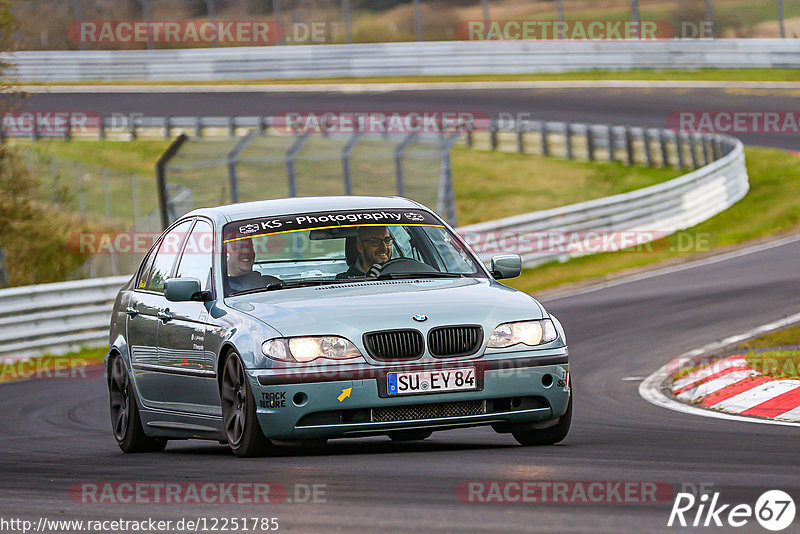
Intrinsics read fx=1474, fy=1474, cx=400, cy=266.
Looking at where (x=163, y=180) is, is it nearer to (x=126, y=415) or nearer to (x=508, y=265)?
(x=126, y=415)

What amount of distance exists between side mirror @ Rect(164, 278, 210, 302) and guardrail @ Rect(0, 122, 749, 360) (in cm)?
1020

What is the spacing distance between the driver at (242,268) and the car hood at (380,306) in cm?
17

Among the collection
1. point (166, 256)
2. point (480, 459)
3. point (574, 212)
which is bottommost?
point (574, 212)

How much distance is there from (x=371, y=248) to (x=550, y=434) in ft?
5.19

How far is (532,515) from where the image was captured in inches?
215

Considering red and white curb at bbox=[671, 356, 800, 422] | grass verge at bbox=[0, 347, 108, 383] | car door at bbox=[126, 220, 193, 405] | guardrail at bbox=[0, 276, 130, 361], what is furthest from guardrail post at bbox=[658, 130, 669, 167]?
car door at bbox=[126, 220, 193, 405]

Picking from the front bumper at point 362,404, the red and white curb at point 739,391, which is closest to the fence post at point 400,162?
the red and white curb at point 739,391

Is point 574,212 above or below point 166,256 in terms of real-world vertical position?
below

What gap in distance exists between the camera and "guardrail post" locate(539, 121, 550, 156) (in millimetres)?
36000

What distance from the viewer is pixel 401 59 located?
46.3 m

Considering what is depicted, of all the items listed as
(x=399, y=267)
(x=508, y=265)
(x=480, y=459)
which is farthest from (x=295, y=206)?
(x=480, y=459)

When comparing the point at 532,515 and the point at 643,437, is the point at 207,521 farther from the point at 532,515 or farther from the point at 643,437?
the point at 643,437

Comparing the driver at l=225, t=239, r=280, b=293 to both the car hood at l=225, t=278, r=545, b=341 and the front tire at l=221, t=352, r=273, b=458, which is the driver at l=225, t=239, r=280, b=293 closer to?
the car hood at l=225, t=278, r=545, b=341

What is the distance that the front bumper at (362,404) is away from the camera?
748cm
